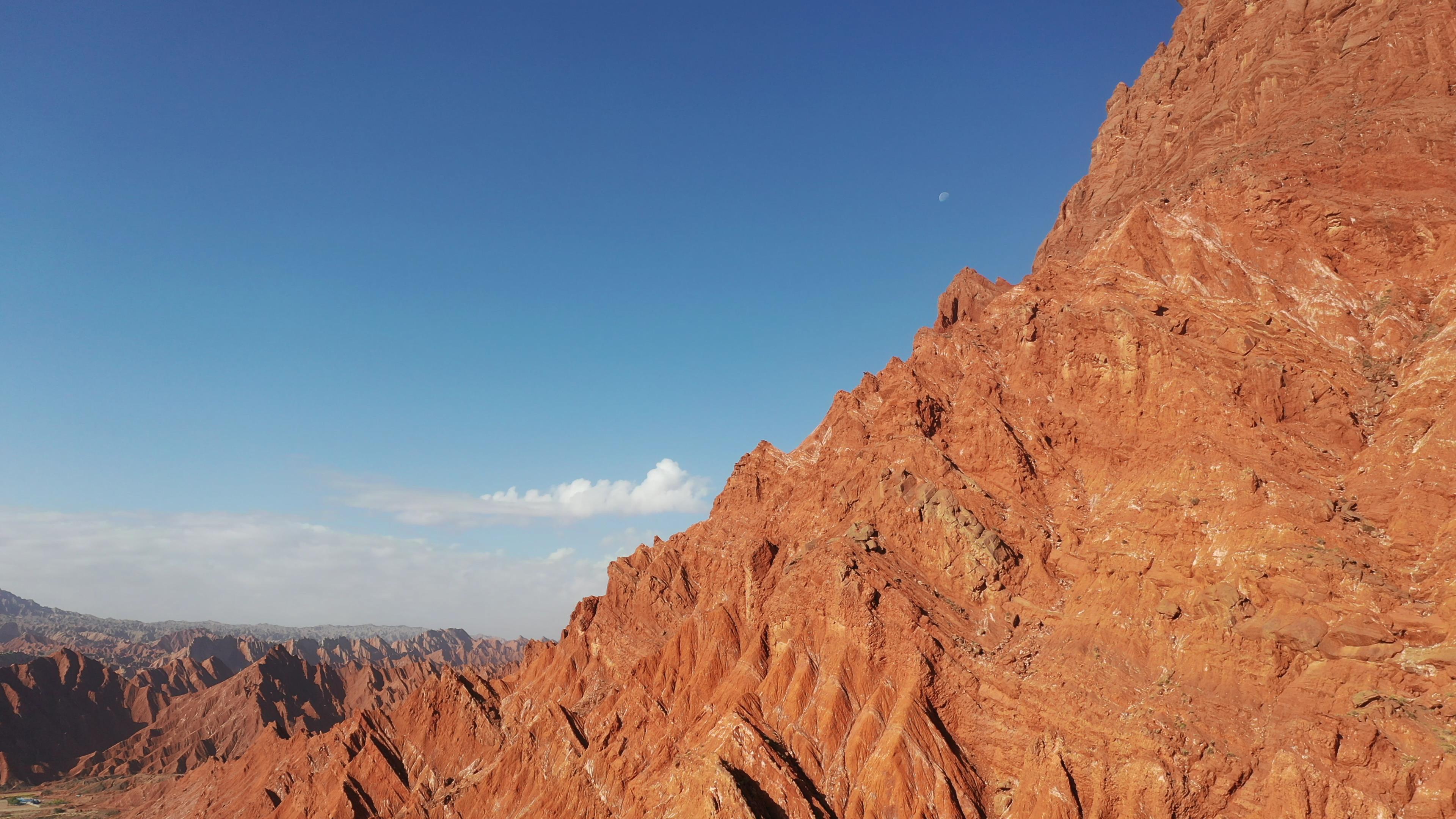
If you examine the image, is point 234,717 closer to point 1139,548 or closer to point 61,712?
point 61,712

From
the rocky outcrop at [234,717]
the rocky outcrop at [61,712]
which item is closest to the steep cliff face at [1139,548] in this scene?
the rocky outcrop at [234,717]

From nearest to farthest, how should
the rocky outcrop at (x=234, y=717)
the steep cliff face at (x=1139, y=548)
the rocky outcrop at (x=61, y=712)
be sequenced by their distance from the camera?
1. the steep cliff face at (x=1139, y=548)
2. the rocky outcrop at (x=61, y=712)
3. the rocky outcrop at (x=234, y=717)

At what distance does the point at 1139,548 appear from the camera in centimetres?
4594

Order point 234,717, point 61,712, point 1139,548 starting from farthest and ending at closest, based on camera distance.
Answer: point 234,717
point 61,712
point 1139,548

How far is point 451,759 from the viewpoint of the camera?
78562mm

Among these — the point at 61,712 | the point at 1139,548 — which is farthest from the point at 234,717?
the point at 1139,548

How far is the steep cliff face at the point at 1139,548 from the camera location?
1476 inches

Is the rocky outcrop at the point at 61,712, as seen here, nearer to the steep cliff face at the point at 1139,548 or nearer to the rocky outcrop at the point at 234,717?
the rocky outcrop at the point at 234,717

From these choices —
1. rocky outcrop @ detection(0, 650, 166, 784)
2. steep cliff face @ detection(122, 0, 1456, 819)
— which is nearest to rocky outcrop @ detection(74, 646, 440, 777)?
rocky outcrop @ detection(0, 650, 166, 784)

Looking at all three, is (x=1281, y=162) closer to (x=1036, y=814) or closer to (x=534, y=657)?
(x=1036, y=814)

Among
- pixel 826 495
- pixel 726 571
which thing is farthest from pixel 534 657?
pixel 826 495

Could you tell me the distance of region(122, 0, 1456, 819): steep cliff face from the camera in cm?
3750

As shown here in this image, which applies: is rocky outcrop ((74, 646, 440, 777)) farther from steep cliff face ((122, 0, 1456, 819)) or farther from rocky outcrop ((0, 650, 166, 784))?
steep cliff face ((122, 0, 1456, 819))

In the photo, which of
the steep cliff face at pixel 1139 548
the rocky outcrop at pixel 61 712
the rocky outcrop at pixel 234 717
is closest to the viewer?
the steep cliff face at pixel 1139 548
